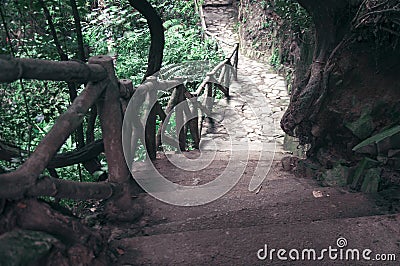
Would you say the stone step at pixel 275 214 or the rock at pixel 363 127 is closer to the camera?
the stone step at pixel 275 214

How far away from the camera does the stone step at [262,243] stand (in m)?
1.83

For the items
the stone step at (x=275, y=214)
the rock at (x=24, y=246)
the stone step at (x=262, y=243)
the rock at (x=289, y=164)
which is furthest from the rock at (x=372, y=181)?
the rock at (x=24, y=246)

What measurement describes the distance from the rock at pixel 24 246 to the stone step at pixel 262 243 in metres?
0.44

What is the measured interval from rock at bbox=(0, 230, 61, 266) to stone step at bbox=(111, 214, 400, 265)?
1.45 ft

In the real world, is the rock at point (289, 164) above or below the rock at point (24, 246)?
below

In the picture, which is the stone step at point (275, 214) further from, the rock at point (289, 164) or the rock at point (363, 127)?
the rock at point (289, 164)

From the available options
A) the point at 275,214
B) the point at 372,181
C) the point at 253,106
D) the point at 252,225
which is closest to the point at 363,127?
the point at 372,181

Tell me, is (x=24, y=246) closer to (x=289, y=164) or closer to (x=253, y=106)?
(x=289, y=164)

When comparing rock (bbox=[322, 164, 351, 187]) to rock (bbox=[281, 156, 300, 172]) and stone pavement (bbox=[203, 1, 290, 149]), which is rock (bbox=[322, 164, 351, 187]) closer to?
rock (bbox=[281, 156, 300, 172])

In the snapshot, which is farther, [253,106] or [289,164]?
[253,106]

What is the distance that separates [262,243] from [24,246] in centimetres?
107

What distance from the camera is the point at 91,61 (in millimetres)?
2115

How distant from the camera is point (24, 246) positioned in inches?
51.8

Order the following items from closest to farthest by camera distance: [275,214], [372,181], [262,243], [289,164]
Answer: [262,243] < [275,214] < [372,181] < [289,164]
